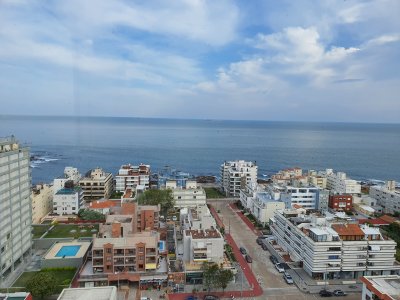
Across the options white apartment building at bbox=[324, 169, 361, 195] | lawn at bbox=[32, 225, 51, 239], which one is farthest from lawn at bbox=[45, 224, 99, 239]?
white apartment building at bbox=[324, 169, 361, 195]

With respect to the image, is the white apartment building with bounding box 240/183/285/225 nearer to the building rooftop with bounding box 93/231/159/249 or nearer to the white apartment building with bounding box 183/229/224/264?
the white apartment building with bounding box 183/229/224/264

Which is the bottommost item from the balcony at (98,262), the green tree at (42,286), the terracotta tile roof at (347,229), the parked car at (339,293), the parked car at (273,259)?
the parked car at (339,293)

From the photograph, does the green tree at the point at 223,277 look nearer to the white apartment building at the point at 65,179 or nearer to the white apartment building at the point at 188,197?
the white apartment building at the point at 188,197

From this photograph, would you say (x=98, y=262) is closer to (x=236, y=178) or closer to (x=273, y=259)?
(x=273, y=259)

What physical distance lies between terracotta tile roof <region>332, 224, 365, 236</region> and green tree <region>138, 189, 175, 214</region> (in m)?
19.3

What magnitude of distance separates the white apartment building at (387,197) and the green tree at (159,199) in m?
28.6

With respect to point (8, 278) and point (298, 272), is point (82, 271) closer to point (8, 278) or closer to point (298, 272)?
point (8, 278)

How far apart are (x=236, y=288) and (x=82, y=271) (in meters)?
11.2

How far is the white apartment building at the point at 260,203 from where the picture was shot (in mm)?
39469

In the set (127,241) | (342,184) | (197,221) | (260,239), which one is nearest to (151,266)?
(127,241)

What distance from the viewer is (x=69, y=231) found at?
36969mm

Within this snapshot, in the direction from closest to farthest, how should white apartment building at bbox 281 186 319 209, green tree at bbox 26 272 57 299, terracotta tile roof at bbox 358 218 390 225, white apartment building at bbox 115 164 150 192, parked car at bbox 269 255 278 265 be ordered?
green tree at bbox 26 272 57 299, parked car at bbox 269 255 278 265, terracotta tile roof at bbox 358 218 390 225, white apartment building at bbox 281 186 319 209, white apartment building at bbox 115 164 150 192

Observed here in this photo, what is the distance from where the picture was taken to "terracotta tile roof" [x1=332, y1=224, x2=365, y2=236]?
1068 inches

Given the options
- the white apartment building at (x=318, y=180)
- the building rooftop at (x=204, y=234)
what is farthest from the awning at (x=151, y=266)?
the white apartment building at (x=318, y=180)
